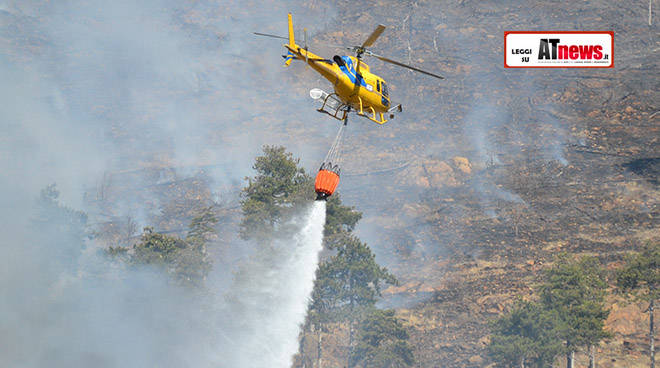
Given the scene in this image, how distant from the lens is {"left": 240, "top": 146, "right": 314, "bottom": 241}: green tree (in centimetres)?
6488

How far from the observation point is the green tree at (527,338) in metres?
56.8

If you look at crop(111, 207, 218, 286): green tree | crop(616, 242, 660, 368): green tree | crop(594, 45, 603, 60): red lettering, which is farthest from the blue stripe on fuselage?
crop(594, 45, 603, 60): red lettering

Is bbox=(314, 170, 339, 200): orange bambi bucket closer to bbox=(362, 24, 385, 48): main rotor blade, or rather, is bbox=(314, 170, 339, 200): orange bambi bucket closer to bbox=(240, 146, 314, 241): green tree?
bbox=(362, 24, 385, 48): main rotor blade

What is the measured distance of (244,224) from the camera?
216 ft

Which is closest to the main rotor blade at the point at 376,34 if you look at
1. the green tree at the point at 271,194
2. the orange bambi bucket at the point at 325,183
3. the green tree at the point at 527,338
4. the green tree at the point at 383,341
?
the orange bambi bucket at the point at 325,183

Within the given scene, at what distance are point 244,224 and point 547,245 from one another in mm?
41721

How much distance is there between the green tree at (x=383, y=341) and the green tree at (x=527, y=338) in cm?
873

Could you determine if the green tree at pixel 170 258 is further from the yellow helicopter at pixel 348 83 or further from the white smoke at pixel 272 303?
the yellow helicopter at pixel 348 83

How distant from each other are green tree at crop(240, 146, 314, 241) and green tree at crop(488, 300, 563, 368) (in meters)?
21.2

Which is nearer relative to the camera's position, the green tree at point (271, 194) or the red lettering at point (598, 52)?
the green tree at point (271, 194)

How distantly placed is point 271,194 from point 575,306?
29.5 m

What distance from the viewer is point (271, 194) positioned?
6588cm

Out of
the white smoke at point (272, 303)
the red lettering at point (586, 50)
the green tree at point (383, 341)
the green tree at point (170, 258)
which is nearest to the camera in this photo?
the white smoke at point (272, 303)

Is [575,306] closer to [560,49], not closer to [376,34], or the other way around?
[376,34]
